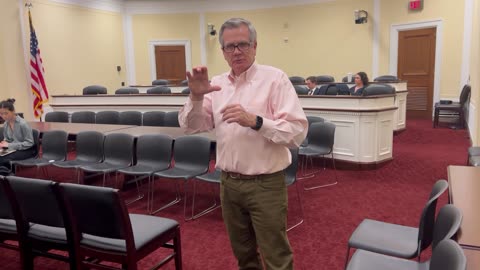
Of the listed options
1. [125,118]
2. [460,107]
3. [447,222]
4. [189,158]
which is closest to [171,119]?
[125,118]

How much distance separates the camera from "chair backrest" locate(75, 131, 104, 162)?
4867 mm

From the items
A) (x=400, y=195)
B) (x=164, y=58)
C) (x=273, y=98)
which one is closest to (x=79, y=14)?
(x=164, y=58)

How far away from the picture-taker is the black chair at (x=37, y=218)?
8.05 feet

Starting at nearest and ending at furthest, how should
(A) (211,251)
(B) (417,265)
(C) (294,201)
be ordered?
1. (B) (417,265)
2. (A) (211,251)
3. (C) (294,201)

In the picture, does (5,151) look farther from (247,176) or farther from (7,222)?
(247,176)

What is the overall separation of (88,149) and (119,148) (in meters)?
0.52

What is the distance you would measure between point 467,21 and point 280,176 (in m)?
8.90

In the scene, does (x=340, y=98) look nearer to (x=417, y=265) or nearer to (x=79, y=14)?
(x=417, y=265)

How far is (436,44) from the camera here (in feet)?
30.8

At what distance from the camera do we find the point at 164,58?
12430 millimetres

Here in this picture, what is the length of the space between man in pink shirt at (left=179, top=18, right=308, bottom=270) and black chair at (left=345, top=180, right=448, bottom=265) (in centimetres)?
60

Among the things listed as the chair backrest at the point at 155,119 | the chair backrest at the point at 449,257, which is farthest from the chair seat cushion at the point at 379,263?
the chair backrest at the point at 155,119

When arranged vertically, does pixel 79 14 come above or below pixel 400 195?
above

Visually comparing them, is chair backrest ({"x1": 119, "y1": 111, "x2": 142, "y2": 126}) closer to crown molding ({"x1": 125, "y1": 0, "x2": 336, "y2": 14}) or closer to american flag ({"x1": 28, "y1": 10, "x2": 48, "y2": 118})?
american flag ({"x1": 28, "y1": 10, "x2": 48, "y2": 118})
